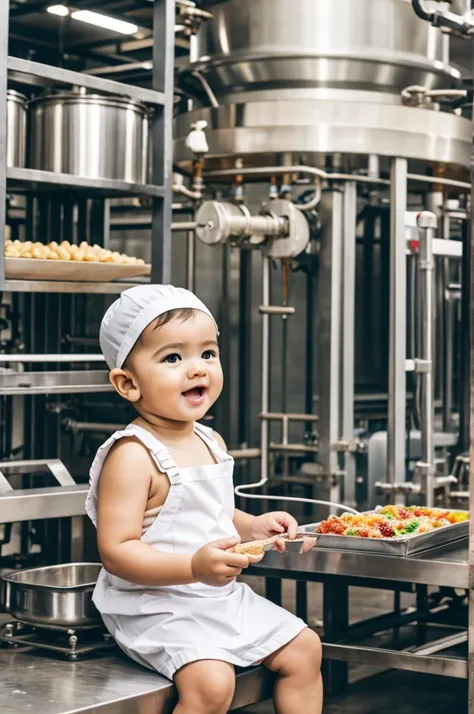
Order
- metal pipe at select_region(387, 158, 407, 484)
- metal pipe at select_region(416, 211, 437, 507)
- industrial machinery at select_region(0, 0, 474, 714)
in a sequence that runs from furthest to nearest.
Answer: metal pipe at select_region(387, 158, 407, 484), industrial machinery at select_region(0, 0, 474, 714), metal pipe at select_region(416, 211, 437, 507)

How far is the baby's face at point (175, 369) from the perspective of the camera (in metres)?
1.95

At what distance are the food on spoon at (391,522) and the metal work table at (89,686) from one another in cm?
40

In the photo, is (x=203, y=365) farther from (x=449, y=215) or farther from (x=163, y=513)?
(x=449, y=215)

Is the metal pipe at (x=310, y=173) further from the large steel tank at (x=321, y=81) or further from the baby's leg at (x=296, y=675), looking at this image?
the baby's leg at (x=296, y=675)

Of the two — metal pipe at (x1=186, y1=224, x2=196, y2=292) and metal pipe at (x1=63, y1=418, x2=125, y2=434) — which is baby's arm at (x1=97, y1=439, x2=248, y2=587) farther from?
metal pipe at (x1=186, y1=224, x2=196, y2=292)

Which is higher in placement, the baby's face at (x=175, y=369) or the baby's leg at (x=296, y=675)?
the baby's face at (x=175, y=369)

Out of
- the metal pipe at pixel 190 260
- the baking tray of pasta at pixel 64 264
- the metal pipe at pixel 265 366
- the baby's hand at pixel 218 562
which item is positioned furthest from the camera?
the metal pipe at pixel 190 260

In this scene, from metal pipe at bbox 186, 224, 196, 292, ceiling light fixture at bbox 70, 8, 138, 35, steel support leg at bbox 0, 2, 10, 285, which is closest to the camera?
steel support leg at bbox 0, 2, 10, 285

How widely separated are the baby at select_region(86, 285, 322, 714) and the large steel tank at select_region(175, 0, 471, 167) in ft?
6.56

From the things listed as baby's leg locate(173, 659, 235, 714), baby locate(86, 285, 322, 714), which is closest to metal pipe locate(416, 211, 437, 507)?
baby locate(86, 285, 322, 714)

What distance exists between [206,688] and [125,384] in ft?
1.76

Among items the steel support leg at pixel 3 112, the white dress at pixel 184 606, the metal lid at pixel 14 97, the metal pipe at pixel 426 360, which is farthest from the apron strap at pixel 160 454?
the metal pipe at pixel 426 360

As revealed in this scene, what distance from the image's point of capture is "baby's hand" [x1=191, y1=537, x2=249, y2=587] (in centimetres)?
173

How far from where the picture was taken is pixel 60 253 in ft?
8.84
